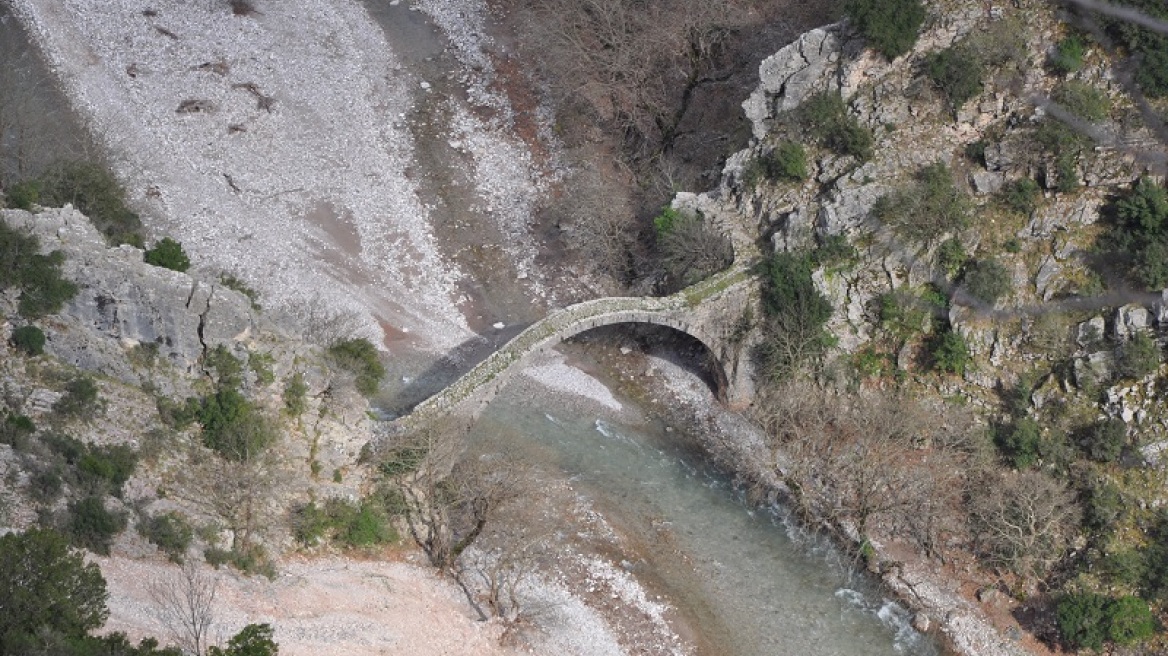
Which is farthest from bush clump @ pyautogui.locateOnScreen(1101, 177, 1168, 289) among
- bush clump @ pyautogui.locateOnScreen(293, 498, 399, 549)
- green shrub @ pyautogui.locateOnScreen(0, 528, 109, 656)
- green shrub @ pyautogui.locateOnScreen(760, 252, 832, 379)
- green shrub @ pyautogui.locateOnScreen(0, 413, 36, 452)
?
green shrub @ pyautogui.locateOnScreen(0, 413, 36, 452)

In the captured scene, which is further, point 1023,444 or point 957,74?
point 957,74

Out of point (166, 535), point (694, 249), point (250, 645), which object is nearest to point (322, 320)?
point (694, 249)

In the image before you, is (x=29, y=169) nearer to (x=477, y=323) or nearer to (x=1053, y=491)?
(x=477, y=323)

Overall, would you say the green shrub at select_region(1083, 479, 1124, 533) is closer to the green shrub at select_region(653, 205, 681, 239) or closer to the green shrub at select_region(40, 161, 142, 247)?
the green shrub at select_region(653, 205, 681, 239)

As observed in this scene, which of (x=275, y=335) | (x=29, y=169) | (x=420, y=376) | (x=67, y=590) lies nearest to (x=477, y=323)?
(x=420, y=376)

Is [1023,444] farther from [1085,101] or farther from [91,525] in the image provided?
[91,525]

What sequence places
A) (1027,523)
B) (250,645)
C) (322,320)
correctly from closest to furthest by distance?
(250,645)
(1027,523)
(322,320)

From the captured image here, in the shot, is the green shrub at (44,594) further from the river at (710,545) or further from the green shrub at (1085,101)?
the green shrub at (1085,101)

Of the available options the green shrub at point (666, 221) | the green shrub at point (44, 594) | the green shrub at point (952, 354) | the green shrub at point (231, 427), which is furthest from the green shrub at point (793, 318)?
the green shrub at point (44, 594)
